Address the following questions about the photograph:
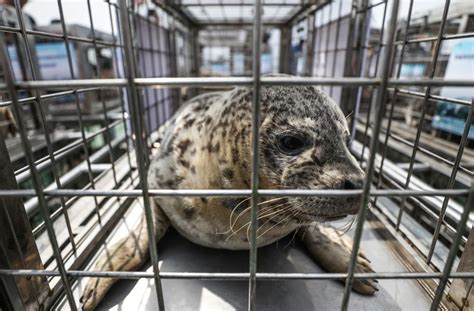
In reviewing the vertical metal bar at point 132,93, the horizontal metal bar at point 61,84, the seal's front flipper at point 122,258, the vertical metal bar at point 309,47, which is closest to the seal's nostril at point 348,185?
the vertical metal bar at point 132,93

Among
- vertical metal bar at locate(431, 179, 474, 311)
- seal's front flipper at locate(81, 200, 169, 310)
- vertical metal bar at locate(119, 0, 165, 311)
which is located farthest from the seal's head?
seal's front flipper at locate(81, 200, 169, 310)

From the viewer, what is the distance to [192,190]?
28.8 inches

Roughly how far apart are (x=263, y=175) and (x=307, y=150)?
0.20 m

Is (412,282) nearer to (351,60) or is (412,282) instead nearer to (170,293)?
(170,293)

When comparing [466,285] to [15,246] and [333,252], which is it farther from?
[15,246]

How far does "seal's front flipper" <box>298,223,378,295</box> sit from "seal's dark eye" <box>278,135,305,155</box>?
534 millimetres

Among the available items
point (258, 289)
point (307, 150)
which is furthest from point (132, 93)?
point (258, 289)

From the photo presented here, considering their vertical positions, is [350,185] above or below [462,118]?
above

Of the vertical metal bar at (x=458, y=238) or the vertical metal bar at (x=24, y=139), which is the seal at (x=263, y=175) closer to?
the vertical metal bar at (x=458, y=238)

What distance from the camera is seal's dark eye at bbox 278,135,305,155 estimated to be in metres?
1.09

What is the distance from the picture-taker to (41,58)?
6.27 m

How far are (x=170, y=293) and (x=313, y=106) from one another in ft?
3.19

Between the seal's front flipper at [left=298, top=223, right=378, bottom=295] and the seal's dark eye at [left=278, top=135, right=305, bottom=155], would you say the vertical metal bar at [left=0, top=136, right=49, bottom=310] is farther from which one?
the seal's front flipper at [left=298, top=223, right=378, bottom=295]

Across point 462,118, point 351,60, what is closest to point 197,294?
point 351,60
